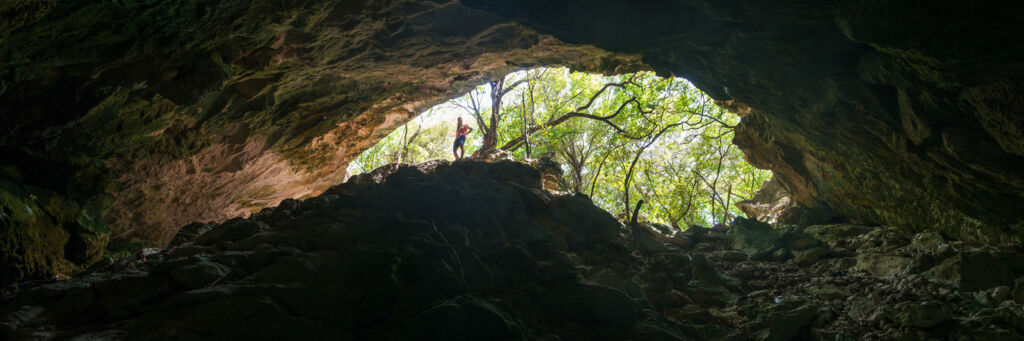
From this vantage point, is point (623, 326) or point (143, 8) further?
point (623, 326)

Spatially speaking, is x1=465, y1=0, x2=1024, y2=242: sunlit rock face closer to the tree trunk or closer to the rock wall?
the rock wall

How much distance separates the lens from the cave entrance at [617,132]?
675 inches

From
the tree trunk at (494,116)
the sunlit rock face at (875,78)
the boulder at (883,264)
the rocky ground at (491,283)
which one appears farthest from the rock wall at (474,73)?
the tree trunk at (494,116)

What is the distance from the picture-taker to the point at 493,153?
1292 cm

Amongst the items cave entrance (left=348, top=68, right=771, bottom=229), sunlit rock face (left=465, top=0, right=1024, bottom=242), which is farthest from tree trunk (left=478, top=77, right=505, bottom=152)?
sunlit rock face (left=465, top=0, right=1024, bottom=242)

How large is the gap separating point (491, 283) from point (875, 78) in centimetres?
566

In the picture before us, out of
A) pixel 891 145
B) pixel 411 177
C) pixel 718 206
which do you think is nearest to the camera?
pixel 891 145

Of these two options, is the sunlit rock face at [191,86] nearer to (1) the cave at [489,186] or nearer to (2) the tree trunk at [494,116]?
(1) the cave at [489,186]

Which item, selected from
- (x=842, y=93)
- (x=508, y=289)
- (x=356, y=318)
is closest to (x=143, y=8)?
(x=356, y=318)

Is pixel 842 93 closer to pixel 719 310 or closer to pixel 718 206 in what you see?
pixel 719 310

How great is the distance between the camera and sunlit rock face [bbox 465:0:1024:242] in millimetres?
4121

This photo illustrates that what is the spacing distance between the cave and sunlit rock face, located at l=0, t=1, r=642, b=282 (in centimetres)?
5

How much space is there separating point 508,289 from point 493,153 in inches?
282

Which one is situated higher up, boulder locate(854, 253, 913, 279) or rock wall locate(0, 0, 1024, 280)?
rock wall locate(0, 0, 1024, 280)
